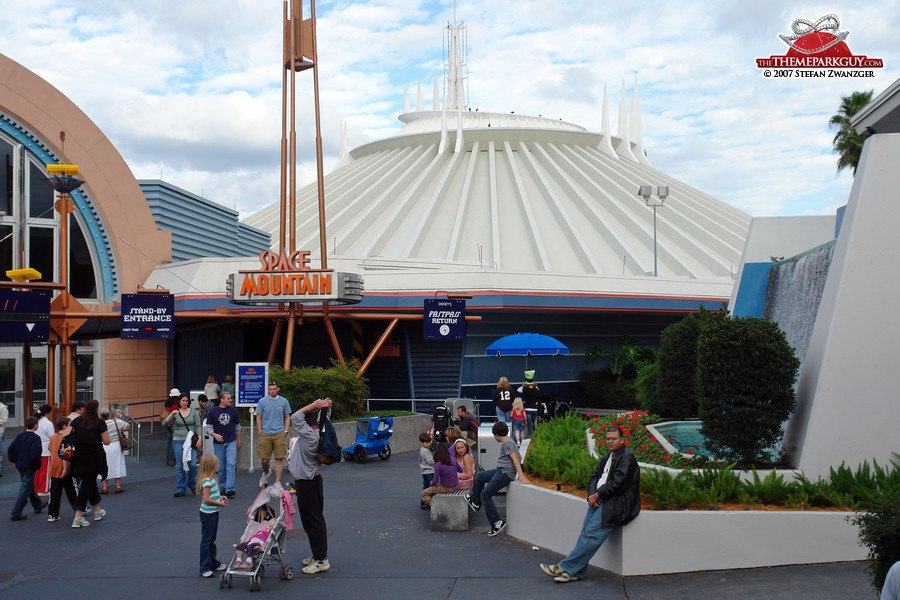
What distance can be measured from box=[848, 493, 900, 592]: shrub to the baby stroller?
5.63 m

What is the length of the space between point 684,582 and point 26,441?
9194 mm

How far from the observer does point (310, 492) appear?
916 centimetres

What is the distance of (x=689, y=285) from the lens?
81.4ft

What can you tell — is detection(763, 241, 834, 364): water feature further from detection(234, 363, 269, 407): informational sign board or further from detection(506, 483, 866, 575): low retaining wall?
detection(234, 363, 269, 407): informational sign board

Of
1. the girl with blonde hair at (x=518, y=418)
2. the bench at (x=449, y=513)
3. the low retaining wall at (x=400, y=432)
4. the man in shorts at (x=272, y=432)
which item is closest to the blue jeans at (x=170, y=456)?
the low retaining wall at (x=400, y=432)

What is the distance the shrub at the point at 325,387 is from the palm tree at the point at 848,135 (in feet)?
66.3

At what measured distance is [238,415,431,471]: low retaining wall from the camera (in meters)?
18.1

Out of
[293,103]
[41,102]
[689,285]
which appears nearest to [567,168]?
[689,285]

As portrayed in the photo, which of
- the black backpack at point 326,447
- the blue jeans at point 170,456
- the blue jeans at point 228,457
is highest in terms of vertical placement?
the black backpack at point 326,447

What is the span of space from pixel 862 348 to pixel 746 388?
1467mm

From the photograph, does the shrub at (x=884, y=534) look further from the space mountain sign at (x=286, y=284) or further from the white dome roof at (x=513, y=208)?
the white dome roof at (x=513, y=208)

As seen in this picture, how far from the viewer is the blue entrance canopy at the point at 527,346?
20.8 meters

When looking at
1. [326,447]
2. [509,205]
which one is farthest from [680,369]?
[509,205]

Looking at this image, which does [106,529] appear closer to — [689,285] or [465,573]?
A: [465,573]
